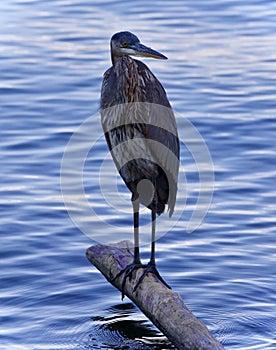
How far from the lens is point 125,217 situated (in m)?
10.1

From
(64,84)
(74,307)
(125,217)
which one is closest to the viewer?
(74,307)

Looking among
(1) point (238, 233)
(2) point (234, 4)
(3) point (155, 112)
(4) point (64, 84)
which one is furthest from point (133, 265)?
(2) point (234, 4)

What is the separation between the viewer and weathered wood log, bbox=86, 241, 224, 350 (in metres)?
6.38

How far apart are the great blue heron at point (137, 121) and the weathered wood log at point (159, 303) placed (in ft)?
0.37

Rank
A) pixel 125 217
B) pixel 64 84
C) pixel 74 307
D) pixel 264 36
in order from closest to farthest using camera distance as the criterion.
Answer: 1. pixel 74 307
2. pixel 125 217
3. pixel 64 84
4. pixel 264 36

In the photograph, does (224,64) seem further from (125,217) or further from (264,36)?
(125,217)

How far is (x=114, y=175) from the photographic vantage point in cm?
1091

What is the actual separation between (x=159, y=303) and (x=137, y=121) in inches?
57.4

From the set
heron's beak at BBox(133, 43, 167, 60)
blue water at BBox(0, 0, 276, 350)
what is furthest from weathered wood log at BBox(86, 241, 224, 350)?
heron's beak at BBox(133, 43, 167, 60)

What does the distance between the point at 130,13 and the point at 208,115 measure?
14.3 feet

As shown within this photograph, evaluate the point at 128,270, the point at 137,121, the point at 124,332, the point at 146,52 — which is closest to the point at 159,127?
the point at 137,121

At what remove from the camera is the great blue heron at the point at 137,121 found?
7617 millimetres

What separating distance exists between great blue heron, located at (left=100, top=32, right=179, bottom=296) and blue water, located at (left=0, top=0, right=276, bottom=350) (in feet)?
3.25

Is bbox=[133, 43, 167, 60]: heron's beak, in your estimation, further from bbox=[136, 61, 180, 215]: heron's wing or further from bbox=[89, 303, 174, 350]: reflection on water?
bbox=[89, 303, 174, 350]: reflection on water
